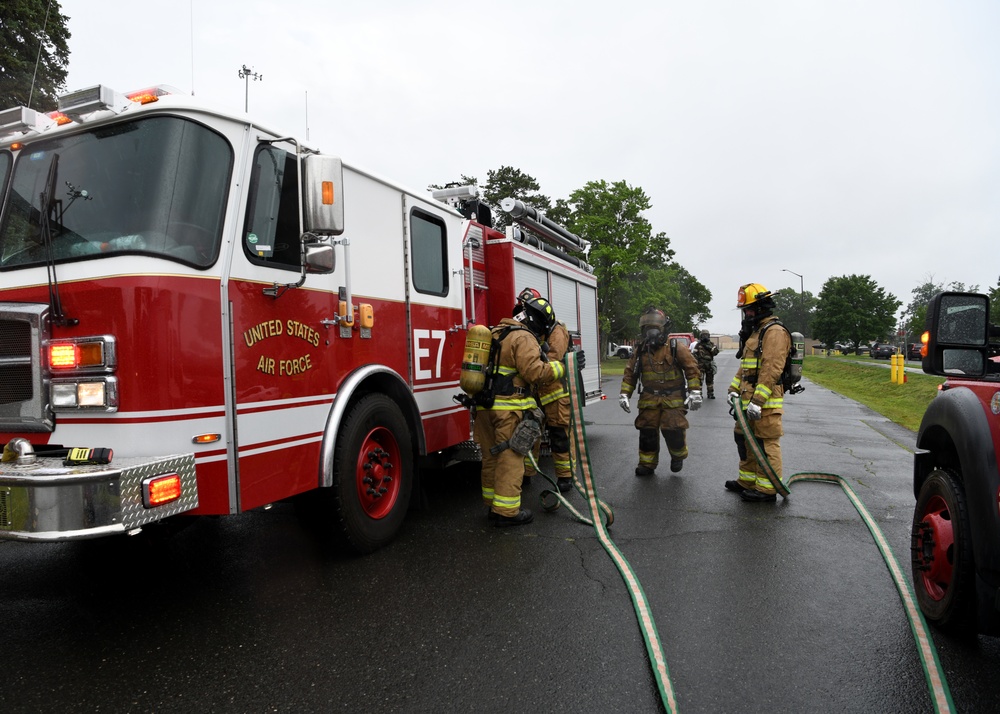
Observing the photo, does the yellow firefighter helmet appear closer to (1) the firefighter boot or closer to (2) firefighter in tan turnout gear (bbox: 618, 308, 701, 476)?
(2) firefighter in tan turnout gear (bbox: 618, 308, 701, 476)

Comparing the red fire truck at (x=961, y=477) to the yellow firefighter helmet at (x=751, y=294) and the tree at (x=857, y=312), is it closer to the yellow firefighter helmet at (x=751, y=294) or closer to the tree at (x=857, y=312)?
the yellow firefighter helmet at (x=751, y=294)

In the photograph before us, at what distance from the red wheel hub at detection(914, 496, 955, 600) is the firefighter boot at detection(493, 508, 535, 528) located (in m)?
2.57

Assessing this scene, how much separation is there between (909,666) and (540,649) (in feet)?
5.31

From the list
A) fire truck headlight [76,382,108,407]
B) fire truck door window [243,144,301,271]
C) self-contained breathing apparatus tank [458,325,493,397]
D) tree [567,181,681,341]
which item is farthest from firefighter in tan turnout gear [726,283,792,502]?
tree [567,181,681,341]

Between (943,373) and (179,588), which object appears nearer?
(943,373)

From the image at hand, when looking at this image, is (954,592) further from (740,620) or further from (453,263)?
(453,263)

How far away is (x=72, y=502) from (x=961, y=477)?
3802 mm

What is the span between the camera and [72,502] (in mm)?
2557

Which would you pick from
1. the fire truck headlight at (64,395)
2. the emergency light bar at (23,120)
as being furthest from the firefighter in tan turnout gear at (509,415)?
the emergency light bar at (23,120)

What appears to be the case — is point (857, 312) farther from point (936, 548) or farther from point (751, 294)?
point (936, 548)

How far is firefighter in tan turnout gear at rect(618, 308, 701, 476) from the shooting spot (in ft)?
21.7

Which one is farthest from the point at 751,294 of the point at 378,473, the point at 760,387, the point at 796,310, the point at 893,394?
the point at 796,310

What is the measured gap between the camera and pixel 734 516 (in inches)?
202

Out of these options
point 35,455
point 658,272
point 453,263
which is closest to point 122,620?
point 35,455
